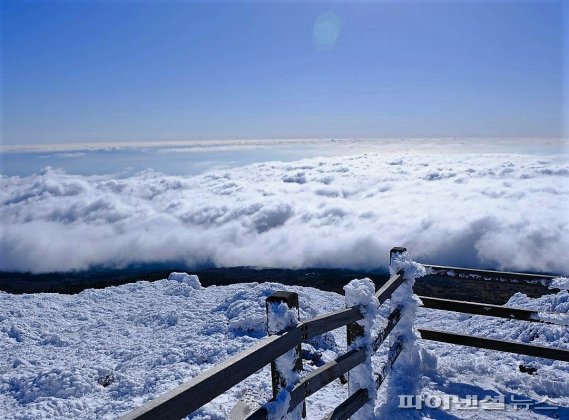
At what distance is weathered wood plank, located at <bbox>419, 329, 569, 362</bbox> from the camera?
218 inches

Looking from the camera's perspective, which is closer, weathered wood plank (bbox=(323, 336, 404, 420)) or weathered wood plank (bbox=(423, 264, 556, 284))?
weathered wood plank (bbox=(323, 336, 404, 420))

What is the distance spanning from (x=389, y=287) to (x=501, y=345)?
2228mm

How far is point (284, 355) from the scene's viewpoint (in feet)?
9.74

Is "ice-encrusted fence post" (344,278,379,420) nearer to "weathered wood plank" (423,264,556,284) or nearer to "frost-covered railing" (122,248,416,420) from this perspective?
"frost-covered railing" (122,248,416,420)

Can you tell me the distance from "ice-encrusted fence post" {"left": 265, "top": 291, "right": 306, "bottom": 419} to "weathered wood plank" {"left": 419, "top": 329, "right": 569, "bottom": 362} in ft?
13.7

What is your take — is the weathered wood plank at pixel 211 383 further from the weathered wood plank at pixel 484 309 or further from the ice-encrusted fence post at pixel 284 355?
the weathered wood plank at pixel 484 309

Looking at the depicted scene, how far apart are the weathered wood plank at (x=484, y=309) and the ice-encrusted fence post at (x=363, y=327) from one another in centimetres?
256

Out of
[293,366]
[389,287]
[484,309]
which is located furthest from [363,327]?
[484,309]

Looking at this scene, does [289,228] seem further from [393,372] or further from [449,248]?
[393,372]

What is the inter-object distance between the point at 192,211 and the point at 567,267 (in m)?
136

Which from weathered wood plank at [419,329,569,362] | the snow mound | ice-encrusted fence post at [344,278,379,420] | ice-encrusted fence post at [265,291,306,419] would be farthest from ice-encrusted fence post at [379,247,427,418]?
the snow mound

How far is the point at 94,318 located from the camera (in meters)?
11.3

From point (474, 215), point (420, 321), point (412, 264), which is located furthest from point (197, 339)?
point (474, 215)

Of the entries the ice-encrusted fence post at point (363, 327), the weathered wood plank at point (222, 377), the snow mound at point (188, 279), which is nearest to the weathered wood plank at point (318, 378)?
the ice-encrusted fence post at point (363, 327)
